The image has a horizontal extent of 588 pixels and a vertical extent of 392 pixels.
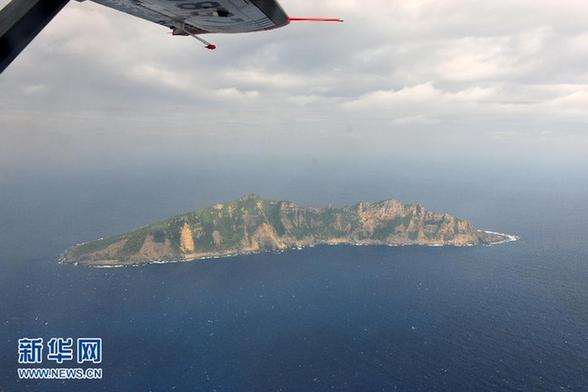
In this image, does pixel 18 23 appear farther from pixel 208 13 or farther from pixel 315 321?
pixel 315 321

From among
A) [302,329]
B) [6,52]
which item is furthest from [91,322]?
[6,52]

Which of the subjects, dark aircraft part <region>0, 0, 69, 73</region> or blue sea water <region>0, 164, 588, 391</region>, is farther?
blue sea water <region>0, 164, 588, 391</region>

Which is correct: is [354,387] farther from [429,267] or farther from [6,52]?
[429,267]

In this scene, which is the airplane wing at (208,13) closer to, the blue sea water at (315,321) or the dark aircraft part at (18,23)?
the dark aircraft part at (18,23)

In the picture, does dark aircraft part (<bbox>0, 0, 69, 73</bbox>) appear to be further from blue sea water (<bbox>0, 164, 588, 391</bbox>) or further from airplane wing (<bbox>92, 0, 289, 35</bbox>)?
blue sea water (<bbox>0, 164, 588, 391</bbox>)

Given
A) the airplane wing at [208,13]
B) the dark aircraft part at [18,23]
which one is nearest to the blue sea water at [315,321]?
the airplane wing at [208,13]

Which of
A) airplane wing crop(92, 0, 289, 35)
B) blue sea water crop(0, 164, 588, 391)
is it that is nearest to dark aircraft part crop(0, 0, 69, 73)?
airplane wing crop(92, 0, 289, 35)

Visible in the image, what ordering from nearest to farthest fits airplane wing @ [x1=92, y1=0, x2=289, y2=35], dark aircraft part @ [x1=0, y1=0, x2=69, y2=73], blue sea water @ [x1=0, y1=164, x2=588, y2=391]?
dark aircraft part @ [x1=0, y1=0, x2=69, y2=73] → airplane wing @ [x1=92, y1=0, x2=289, y2=35] → blue sea water @ [x1=0, y1=164, x2=588, y2=391]

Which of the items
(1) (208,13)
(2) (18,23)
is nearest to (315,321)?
(1) (208,13)
